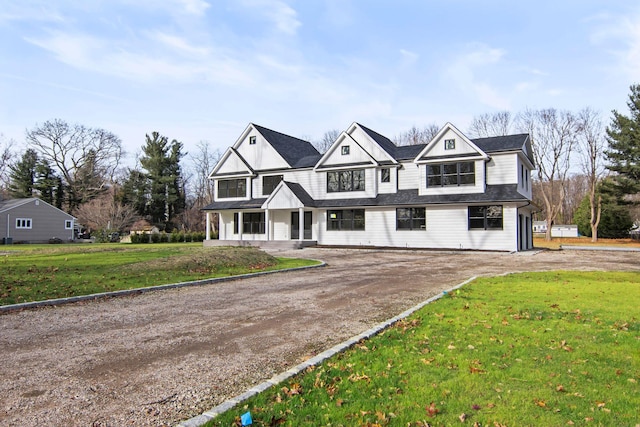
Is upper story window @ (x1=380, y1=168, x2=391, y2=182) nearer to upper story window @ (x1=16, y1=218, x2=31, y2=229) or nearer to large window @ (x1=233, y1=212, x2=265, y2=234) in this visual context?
large window @ (x1=233, y1=212, x2=265, y2=234)

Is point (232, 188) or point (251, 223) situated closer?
point (251, 223)

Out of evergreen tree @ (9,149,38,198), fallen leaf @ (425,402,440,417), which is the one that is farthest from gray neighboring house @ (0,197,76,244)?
fallen leaf @ (425,402,440,417)

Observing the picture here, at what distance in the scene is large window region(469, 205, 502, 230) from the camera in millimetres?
26300

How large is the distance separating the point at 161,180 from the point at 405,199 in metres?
39.7

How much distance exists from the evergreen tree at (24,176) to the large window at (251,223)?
36.1m

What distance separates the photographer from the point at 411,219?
29.0 m

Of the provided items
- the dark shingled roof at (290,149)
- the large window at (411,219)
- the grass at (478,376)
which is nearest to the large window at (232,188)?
the dark shingled roof at (290,149)

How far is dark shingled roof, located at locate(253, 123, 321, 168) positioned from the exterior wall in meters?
27.0

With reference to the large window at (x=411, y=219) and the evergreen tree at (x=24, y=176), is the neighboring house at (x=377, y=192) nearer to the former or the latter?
the large window at (x=411, y=219)

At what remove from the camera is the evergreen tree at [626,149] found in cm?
3734

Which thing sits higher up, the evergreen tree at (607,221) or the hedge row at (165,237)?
the evergreen tree at (607,221)

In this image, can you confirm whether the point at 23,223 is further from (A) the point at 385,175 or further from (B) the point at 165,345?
(B) the point at 165,345

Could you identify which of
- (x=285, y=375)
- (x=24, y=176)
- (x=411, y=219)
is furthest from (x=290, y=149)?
(x=24, y=176)

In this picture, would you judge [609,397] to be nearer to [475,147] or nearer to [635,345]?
[635,345]
